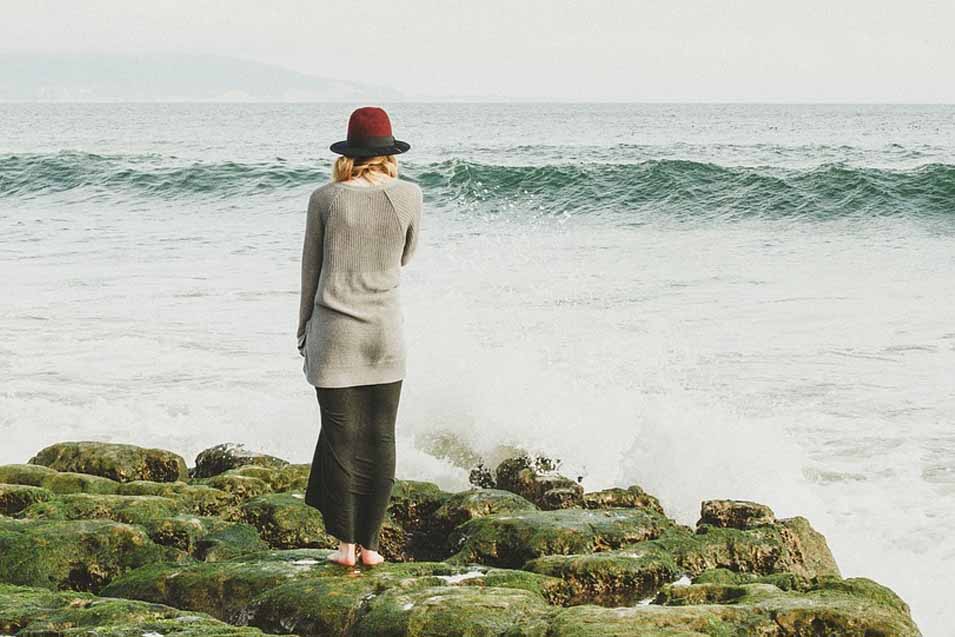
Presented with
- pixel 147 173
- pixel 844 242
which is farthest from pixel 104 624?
pixel 147 173

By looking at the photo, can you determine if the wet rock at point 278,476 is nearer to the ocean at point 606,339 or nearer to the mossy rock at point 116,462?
the mossy rock at point 116,462

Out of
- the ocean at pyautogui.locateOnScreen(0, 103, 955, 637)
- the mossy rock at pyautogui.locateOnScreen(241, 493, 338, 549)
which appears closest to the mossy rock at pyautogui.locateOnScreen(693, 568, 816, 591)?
the ocean at pyautogui.locateOnScreen(0, 103, 955, 637)

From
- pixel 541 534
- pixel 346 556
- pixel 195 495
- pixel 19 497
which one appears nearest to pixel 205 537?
pixel 195 495

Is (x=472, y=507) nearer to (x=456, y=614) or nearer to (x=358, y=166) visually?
(x=456, y=614)

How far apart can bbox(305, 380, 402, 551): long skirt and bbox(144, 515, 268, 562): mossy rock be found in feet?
2.25

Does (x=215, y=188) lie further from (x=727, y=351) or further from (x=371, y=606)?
(x=371, y=606)

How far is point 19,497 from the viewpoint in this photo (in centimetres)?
596

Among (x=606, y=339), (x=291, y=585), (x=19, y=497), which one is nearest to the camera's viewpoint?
(x=291, y=585)

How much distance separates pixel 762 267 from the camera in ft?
53.4

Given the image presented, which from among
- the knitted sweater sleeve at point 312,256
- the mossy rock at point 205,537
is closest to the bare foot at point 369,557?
the mossy rock at point 205,537

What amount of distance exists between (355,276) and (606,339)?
24.1 ft

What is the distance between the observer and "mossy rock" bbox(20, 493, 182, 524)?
5633 millimetres

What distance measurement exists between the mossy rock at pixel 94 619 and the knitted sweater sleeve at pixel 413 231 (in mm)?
1553

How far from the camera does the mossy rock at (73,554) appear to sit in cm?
503
